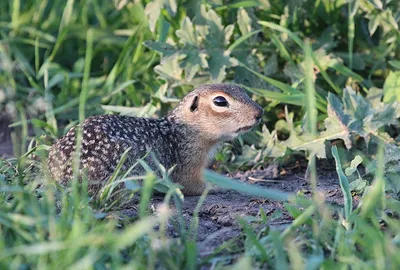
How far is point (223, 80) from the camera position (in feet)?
20.0

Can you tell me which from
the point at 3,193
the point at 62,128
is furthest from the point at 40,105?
the point at 3,193

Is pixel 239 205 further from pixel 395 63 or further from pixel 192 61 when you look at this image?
pixel 395 63

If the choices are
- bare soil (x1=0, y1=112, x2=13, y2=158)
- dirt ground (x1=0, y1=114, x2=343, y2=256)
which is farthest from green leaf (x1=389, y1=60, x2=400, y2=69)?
bare soil (x1=0, y1=112, x2=13, y2=158)

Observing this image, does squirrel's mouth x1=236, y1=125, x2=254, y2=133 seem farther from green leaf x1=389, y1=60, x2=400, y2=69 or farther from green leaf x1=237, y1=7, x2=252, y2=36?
green leaf x1=389, y1=60, x2=400, y2=69

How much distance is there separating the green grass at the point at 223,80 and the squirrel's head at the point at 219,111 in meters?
0.37

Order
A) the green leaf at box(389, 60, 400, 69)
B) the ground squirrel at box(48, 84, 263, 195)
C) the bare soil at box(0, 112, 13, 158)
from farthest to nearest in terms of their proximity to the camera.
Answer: the bare soil at box(0, 112, 13, 158) → the green leaf at box(389, 60, 400, 69) → the ground squirrel at box(48, 84, 263, 195)

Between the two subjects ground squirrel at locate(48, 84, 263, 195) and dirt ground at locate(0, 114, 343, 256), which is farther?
ground squirrel at locate(48, 84, 263, 195)

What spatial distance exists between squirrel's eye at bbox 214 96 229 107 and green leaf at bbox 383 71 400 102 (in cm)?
119

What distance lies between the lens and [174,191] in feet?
12.9

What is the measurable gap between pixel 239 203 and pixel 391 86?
5.23ft

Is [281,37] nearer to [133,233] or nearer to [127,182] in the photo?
[127,182]

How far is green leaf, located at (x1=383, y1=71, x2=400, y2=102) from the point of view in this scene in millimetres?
5672

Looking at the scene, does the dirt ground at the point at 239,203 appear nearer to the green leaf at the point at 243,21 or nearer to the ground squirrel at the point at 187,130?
the ground squirrel at the point at 187,130

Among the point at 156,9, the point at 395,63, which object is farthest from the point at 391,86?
the point at 156,9
